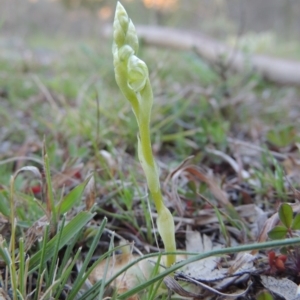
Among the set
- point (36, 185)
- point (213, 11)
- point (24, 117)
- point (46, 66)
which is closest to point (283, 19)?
point (213, 11)

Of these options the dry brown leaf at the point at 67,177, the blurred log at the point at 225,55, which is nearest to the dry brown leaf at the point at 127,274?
the dry brown leaf at the point at 67,177

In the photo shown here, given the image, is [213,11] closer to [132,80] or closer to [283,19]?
[283,19]

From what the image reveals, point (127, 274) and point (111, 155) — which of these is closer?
point (127, 274)

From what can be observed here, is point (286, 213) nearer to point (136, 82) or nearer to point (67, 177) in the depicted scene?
point (136, 82)

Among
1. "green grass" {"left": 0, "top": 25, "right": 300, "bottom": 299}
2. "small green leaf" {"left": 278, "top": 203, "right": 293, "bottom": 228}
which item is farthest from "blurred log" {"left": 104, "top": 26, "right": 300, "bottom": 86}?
"small green leaf" {"left": 278, "top": 203, "right": 293, "bottom": 228}

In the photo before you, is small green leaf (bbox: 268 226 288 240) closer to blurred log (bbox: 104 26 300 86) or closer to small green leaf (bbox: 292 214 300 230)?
small green leaf (bbox: 292 214 300 230)

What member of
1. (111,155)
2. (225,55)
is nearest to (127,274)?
(111,155)
